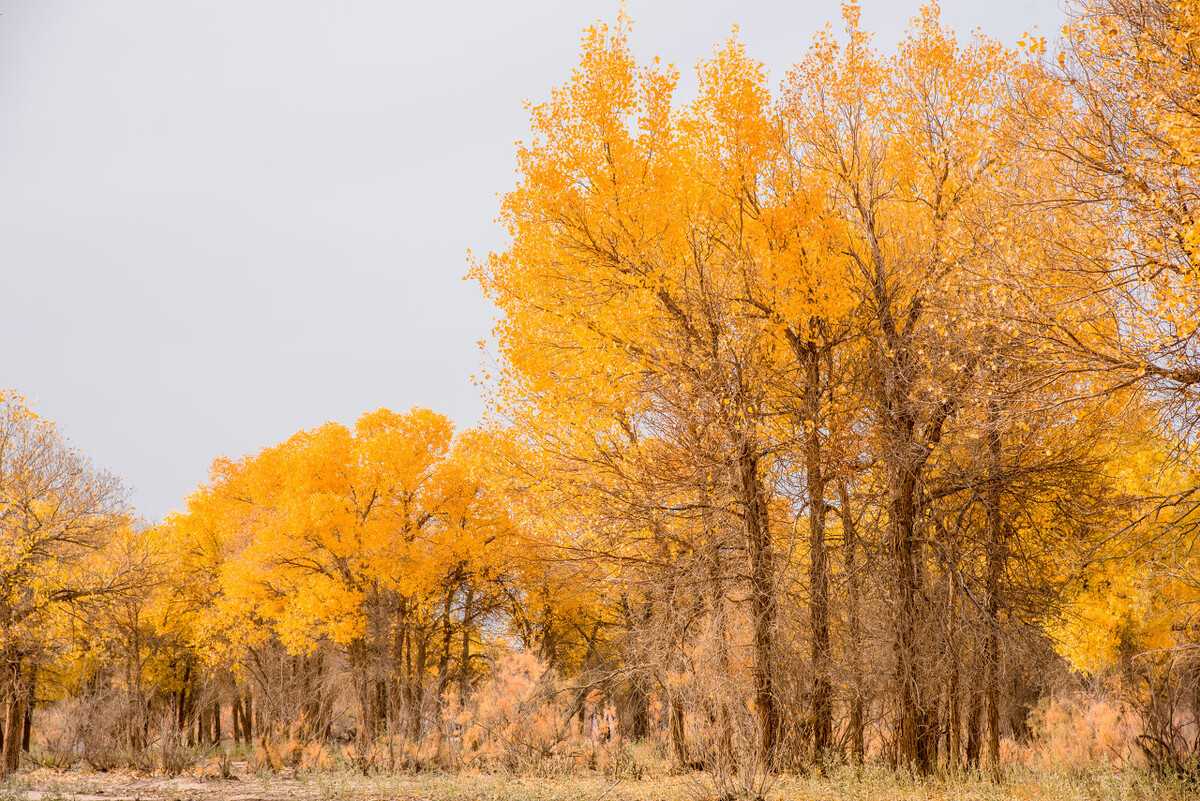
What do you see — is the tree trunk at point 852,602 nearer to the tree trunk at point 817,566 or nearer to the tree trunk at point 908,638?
the tree trunk at point 817,566

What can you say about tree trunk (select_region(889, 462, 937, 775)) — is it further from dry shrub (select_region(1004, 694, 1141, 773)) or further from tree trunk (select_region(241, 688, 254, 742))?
tree trunk (select_region(241, 688, 254, 742))

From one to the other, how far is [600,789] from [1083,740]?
27.1ft

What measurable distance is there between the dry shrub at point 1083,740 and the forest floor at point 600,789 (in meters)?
1.65

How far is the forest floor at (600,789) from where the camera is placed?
9.48 metres

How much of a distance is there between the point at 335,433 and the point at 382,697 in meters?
7.99

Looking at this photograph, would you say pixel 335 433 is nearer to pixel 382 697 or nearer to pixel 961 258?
pixel 382 697

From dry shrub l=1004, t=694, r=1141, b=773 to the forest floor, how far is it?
1.65 m

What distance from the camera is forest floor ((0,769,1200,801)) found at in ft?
31.1

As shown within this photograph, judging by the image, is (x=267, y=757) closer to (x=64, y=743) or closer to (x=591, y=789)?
(x=64, y=743)

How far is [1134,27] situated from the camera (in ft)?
28.3

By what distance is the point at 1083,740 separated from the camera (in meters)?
15.2

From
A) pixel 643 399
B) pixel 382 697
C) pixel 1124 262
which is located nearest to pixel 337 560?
pixel 382 697

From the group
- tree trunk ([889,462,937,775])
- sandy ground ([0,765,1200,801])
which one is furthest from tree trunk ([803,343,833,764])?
sandy ground ([0,765,1200,801])

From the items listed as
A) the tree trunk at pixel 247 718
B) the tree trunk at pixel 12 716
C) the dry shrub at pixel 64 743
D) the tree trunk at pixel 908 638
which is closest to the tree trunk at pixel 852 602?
the tree trunk at pixel 908 638
